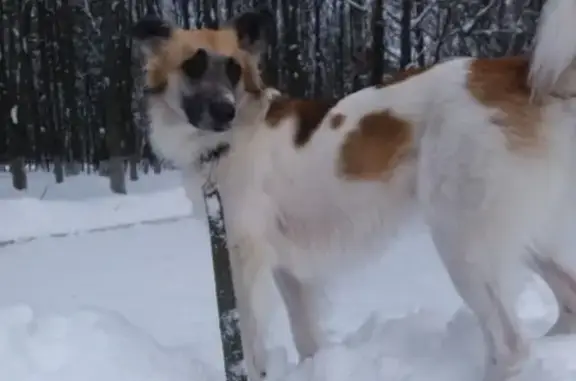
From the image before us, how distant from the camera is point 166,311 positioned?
445 cm

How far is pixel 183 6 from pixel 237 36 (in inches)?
180

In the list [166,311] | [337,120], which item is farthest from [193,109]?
[166,311]

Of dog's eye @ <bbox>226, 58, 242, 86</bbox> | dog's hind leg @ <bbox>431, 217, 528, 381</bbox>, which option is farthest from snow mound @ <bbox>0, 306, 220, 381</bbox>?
dog's eye @ <bbox>226, 58, 242, 86</bbox>

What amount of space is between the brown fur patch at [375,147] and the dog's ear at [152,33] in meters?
0.93

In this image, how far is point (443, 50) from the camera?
320 inches

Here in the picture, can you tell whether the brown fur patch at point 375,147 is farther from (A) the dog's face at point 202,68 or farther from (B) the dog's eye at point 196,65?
(B) the dog's eye at point 196,65

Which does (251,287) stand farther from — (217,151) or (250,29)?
(250,29)

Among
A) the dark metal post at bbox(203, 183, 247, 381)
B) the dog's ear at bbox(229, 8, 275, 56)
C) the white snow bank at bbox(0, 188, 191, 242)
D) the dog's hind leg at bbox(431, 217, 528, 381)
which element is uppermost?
the dog's ear at bbox(229, 8, 275, 56)

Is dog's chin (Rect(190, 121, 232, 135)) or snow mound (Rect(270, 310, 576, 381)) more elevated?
dog's chin (Rect(190, 121, 232, 135))

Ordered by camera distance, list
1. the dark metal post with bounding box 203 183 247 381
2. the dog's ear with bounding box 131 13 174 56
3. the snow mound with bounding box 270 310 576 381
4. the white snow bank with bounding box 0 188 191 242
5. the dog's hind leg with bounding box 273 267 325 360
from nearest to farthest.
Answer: the dark metal post with bounding box 203 183 247 381 < the snow mound with bounding box 270 310 576 381 < the dog's ear with bounding box 131 13 174 56 < the dog's hind leg with bounding box 273 267 325 360 < the white snow bank with bounding box 0 188 191 242

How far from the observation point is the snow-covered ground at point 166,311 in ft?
10.0

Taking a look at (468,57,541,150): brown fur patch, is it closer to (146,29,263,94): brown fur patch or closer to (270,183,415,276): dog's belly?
(270,183,415,276): dog's belly

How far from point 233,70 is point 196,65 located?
0.50 feet

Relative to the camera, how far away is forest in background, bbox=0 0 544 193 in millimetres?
7766
